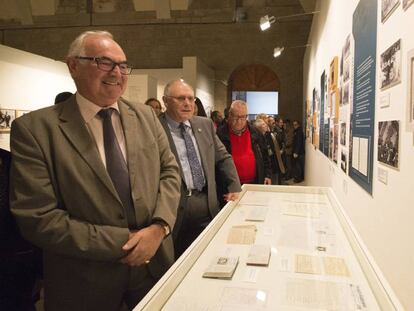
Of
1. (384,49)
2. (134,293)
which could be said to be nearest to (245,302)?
(134,293)

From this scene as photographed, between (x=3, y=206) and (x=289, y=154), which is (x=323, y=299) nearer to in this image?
(x=3, y=206)

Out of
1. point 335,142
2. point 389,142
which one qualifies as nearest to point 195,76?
point 335,142

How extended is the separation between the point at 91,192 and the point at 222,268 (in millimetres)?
606

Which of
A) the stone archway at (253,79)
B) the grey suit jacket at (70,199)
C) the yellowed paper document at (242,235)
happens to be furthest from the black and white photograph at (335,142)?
the stone archway at (253,79)

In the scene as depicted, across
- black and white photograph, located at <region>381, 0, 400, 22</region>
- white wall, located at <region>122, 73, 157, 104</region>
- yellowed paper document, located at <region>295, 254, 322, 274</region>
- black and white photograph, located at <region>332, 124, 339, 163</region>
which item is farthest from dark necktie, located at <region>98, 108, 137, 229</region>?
white wall, located at <region>122, 73, 157, 104</region>

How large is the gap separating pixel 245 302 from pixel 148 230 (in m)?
0.64

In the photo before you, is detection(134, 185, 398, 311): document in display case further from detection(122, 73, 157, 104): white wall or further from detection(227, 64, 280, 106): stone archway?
detection(227, 64, 280, 106): stone archway

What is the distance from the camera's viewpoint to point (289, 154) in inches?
448

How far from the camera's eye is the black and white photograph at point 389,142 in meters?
1.61

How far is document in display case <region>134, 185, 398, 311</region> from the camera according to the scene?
125 cm

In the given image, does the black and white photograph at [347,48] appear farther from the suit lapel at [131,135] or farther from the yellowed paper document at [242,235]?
the suit lapel at [131,135]

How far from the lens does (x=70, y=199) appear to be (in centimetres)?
167

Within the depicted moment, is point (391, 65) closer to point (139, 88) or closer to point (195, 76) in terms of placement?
point (139, 88)

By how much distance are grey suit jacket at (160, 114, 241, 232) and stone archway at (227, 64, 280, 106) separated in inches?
429
